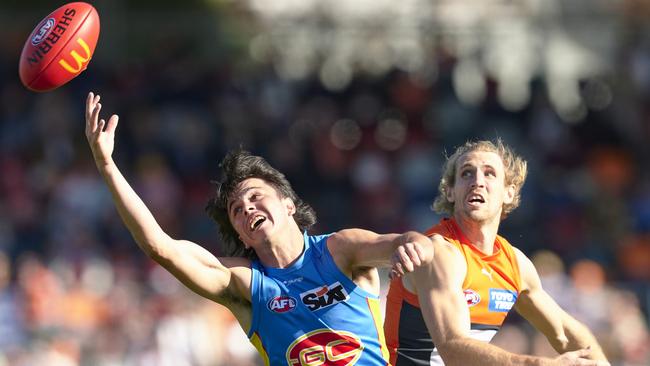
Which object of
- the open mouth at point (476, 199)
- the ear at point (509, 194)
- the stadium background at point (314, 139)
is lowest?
the stadium background at point (314, 139)

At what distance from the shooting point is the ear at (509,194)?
6852 millimetres

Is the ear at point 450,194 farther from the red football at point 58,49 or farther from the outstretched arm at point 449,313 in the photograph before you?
the red football at point 58,49

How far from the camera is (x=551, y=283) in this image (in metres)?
12.4

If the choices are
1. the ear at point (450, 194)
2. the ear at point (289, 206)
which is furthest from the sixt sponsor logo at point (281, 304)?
the ear at point (450, 194)

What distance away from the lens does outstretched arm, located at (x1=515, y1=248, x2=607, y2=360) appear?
6.73 metres

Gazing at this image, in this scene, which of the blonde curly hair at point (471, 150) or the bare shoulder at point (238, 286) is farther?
the blonde curly hair at point (471, 150)

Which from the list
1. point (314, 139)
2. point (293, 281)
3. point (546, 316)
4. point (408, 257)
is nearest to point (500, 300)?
point (546, 316)

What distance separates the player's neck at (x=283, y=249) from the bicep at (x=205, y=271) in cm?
13

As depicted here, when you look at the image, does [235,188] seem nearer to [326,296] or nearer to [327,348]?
[326,296]

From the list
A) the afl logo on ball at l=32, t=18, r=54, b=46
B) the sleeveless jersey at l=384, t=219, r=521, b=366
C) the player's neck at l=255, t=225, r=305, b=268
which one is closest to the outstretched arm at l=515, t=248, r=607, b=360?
the sleeveless jersey at l=384, t=219, r=521, b=366

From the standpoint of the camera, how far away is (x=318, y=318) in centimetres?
598

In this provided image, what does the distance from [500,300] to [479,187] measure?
600mm

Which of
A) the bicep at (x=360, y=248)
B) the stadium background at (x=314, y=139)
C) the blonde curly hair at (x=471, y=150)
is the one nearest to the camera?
the bicep at (x=360, y=248)

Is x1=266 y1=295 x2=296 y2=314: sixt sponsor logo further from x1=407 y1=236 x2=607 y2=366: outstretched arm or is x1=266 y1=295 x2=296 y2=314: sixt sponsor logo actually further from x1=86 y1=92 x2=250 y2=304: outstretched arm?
x1=407 y1=236 x2=607 y2=366: outstretched arm
